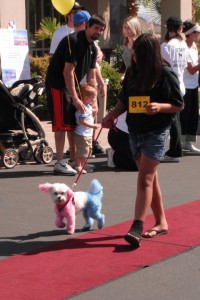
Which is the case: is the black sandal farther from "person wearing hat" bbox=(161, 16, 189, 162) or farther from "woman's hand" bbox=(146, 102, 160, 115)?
"person wearing hat" bbox=(161, 16, 189, 162)

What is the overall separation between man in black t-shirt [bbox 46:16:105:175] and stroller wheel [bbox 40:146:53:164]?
702 millimetres

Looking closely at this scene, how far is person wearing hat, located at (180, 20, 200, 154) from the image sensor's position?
12125mm

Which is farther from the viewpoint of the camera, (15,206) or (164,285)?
(15,206)

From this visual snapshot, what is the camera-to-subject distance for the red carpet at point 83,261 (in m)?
5.88

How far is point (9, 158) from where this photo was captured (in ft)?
35.2

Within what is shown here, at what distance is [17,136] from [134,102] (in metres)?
4.37

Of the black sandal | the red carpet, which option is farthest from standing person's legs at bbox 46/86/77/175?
the black sandal

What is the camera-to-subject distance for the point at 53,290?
582cm

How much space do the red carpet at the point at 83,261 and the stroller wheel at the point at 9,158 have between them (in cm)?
325

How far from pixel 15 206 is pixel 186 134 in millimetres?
4410

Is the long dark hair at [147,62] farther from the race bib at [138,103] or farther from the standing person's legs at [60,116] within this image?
the standing person's legs at [60,116]

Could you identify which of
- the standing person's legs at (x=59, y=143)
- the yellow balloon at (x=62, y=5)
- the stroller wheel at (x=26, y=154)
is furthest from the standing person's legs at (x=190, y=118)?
the yellow balloon at (x=62, y=5)

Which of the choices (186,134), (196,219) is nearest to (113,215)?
(196,219)

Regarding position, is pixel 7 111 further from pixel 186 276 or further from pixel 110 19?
pixel 110 19
